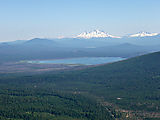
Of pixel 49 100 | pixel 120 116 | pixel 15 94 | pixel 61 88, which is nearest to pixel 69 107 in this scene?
pixel 49 100

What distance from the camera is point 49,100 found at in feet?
493

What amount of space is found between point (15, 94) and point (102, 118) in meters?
59.7

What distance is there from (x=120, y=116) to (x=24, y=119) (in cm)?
4033

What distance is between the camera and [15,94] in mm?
158500

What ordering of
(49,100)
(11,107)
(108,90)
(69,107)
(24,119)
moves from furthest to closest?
Result: 1. (108,90)
2. (49,100)
3. (69,107)
4. (11,107)
5. (24,119)

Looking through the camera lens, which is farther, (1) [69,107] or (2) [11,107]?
(1) [69,107]

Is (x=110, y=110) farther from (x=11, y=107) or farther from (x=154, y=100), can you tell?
(x=11, y=107)

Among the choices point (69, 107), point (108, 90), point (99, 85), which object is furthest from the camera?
point (99, 85)

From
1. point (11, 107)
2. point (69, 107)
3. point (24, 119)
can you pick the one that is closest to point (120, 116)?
point (69, 107)

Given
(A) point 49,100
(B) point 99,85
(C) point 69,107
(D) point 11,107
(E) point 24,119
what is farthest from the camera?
(B) point 99,85

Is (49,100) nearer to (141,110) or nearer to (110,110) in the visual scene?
(110,110)

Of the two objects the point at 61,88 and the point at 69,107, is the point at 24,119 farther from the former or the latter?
the point at 61,88

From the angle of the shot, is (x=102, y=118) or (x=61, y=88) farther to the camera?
(x=61, y=88)

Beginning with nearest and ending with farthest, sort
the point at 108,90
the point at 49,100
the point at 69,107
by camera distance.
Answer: the point at 69,107 → the point at 49,100 → the point at 108,90
